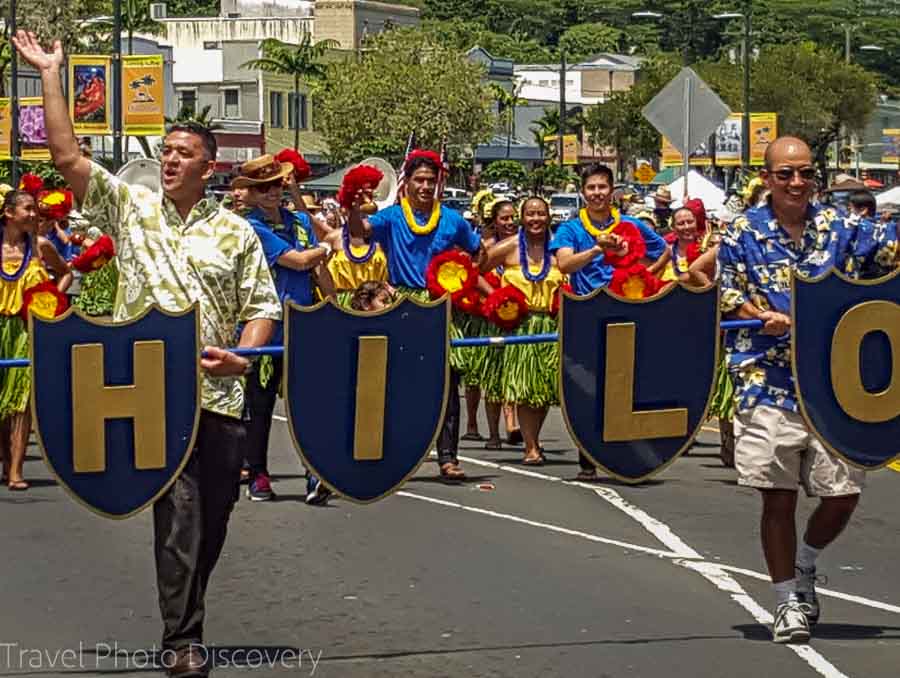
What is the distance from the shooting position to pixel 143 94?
3466 centimetres

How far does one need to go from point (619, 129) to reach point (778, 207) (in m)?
106

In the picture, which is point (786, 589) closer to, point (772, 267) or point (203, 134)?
point (772, 267)

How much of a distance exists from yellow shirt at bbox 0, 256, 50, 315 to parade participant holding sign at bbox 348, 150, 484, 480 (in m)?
2.22

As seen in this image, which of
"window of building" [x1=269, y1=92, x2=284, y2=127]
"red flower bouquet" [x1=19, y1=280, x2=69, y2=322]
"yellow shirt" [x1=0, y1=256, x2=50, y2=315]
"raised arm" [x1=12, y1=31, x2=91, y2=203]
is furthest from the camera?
"window of building" [x1=269, y1=92, x2=284, y2=127]

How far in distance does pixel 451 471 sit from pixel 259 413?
60.8 inches

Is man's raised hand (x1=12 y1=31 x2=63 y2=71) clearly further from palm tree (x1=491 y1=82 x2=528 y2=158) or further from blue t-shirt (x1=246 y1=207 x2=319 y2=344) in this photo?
palm tree (x1=491 y1=82 x2=528 y2=158)

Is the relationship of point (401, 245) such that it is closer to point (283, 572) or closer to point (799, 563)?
Answer: point (283, 572)

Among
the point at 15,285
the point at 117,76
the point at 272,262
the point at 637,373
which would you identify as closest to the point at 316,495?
the point at 272,262

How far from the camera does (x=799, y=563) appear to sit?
326 inches

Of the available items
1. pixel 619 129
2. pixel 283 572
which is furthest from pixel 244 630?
pixel 619 129

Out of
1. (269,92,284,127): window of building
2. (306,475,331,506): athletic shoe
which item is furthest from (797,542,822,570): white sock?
(269,92,284,127): window of building

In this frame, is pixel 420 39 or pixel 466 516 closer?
pixel 466 516

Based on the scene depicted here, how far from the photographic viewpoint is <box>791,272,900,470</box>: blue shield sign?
314 inches

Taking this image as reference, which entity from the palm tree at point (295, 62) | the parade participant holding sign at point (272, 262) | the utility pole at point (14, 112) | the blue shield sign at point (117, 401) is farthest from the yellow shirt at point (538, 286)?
the palm tree at point (295, 62)
